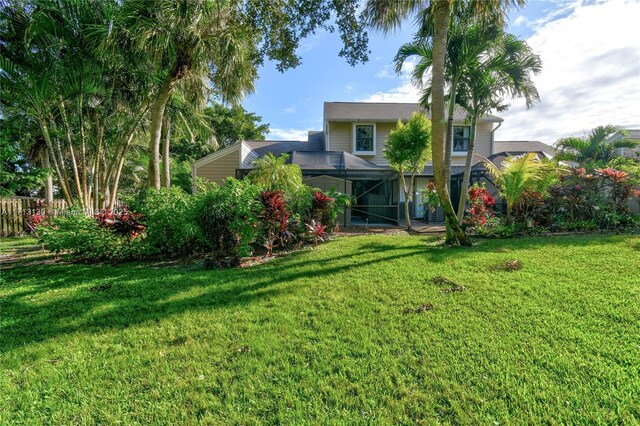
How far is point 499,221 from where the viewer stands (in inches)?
362

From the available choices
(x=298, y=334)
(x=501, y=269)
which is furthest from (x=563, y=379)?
(x=501, y=269)

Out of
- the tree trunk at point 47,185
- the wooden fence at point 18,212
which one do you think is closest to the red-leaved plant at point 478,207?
the wooden fence at point 18,212

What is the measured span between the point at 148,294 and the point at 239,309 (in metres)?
1.71

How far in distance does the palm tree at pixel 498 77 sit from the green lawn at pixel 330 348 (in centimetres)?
543

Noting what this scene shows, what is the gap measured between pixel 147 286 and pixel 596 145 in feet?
52.4

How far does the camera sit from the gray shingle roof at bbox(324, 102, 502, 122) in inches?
639

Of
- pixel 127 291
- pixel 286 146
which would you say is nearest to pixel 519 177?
pixel 127 291

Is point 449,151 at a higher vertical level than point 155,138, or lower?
lower

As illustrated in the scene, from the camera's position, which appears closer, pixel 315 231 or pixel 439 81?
pixel 439 81

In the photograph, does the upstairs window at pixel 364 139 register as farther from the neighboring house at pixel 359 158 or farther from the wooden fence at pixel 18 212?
the wooden fence at pixel 18 212

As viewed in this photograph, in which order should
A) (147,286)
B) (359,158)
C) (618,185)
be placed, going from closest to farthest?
(147,286)
(618,185)
(359,158)

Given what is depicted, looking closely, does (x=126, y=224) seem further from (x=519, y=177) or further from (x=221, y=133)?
(x=221, y=133)

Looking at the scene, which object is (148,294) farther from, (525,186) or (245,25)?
(525,186)

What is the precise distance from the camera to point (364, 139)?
1666 centimetres
